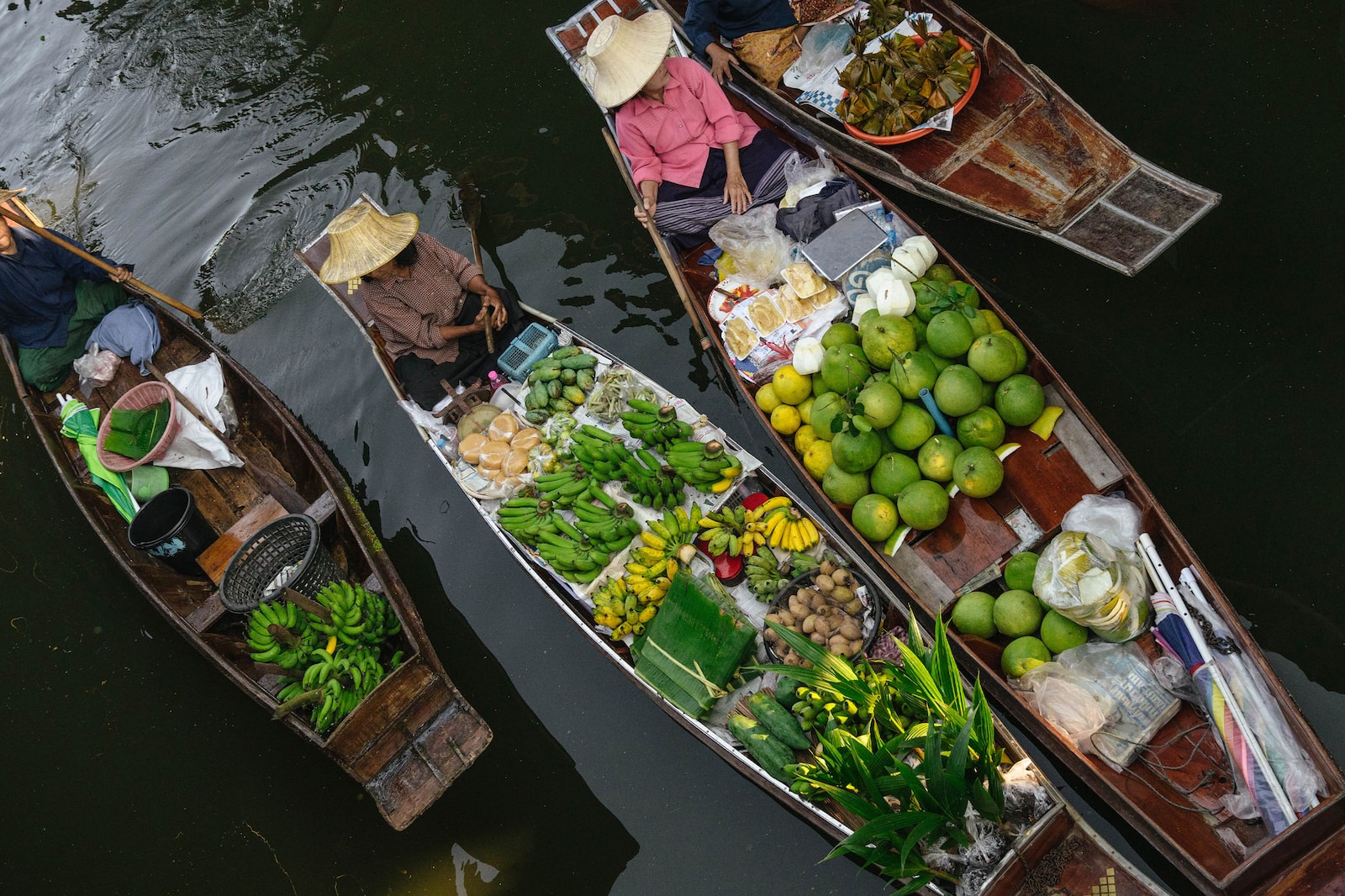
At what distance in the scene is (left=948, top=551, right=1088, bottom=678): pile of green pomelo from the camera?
3.74 metres

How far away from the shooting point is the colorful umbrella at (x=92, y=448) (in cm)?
555

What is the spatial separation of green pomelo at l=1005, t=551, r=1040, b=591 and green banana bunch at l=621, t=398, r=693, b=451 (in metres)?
1.83

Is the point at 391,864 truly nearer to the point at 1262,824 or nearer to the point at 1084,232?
the point at 1262,824

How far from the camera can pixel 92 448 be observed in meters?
5.67

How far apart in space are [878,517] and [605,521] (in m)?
1.48

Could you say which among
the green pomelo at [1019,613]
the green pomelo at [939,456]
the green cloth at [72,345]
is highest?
the green cloth at [72,345]

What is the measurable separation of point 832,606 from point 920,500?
0.67 meters

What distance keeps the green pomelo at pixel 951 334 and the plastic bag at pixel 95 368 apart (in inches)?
229

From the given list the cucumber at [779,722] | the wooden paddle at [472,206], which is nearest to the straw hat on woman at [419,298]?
the wooden paddle at [472,206]

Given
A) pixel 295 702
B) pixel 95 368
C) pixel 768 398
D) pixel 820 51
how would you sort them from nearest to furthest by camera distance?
pixel 295 702
pixel 768 398
pixel 820 51
pixel 95 368

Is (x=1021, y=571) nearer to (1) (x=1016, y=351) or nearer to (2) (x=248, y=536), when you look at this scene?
(1) (x=1016, y=351)

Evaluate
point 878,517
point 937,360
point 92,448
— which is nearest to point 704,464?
point 878,517

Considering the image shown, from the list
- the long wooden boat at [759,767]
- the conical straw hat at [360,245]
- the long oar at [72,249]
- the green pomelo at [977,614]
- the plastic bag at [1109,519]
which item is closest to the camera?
the long wooden boat at [759,767]

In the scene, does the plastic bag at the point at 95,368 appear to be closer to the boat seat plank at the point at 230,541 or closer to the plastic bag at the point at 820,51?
the boat seat plank at the point at 230,541
